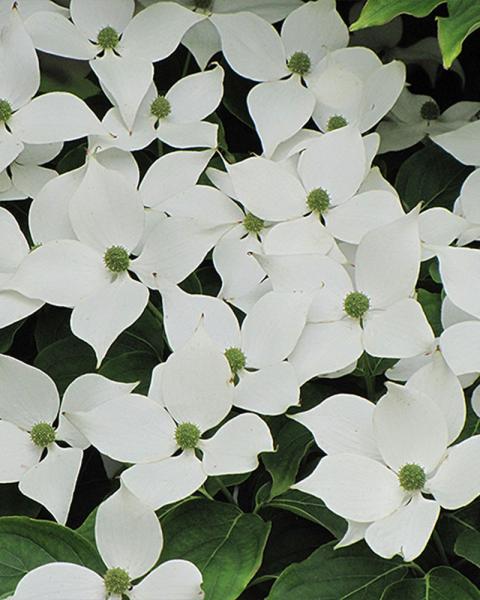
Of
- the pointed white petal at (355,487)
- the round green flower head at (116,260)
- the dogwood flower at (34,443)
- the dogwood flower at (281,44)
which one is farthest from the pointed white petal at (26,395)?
the dogwood flower at (281,44)

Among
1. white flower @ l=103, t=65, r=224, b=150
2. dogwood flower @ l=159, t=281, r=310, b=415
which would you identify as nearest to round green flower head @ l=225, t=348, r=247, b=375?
Result: dogwood flower @ l=159, t=281, r=310, b=415

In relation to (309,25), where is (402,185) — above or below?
below

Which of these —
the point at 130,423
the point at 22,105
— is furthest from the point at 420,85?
the point at 130,423

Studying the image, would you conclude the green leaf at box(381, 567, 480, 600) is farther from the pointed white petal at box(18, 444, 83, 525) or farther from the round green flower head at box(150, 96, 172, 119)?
the round green flower head at box(150, 96, 172, 119)

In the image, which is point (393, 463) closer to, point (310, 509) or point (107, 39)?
point (310, 509)

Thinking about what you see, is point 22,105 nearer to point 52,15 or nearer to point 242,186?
point 52,15

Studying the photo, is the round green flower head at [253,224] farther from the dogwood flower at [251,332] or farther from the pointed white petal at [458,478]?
the pointed white petal at [458,478]

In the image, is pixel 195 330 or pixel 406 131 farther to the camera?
pixel 406 131
